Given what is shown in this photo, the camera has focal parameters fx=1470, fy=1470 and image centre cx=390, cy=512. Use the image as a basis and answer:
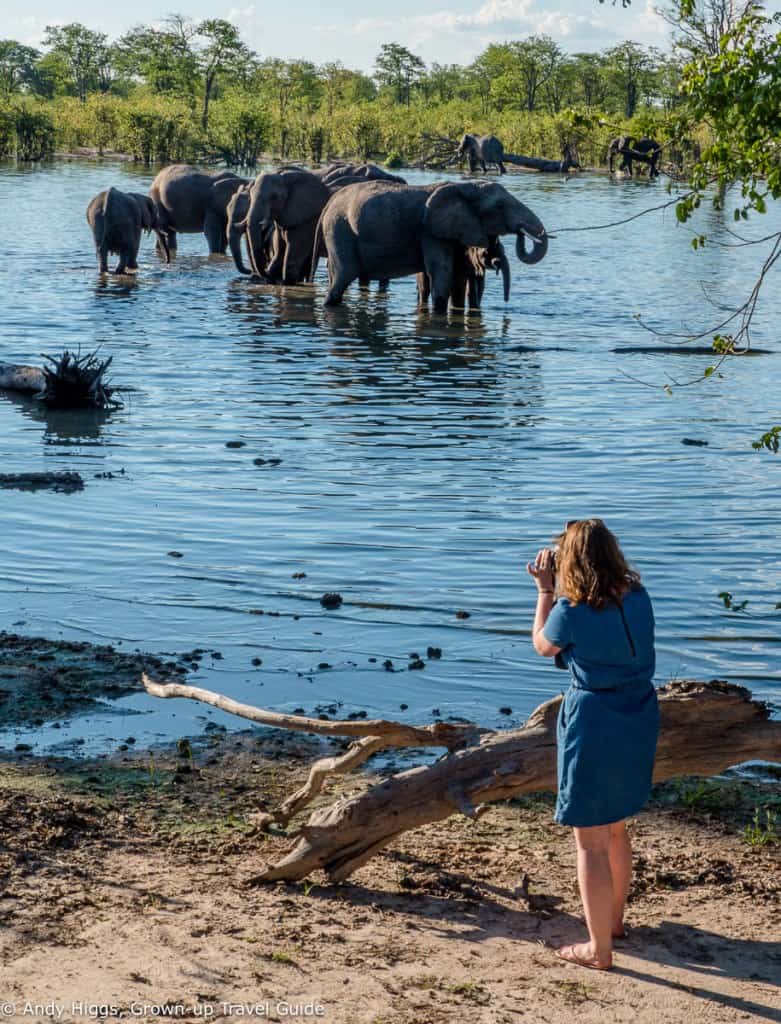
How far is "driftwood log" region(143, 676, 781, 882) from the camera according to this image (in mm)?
5188

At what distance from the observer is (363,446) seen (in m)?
13.6

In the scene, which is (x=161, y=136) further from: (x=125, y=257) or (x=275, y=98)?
(x=125, y=257)

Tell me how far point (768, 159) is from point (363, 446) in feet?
25.5

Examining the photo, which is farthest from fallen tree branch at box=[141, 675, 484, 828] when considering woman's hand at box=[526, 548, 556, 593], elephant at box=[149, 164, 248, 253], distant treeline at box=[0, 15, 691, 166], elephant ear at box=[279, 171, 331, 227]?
distant treeline at box=[0, 15, 691, 166]

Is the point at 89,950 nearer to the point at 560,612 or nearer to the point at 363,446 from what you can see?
the point at 560,612

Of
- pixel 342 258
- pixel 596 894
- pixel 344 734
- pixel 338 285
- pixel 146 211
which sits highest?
pixel 146 211

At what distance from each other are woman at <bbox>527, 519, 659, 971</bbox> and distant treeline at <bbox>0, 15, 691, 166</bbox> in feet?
150

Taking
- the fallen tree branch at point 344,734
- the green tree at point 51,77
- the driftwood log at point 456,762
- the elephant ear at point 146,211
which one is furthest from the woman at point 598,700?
the green tree at point 51,77

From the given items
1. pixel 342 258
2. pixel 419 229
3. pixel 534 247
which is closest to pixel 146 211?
pixel 342 258

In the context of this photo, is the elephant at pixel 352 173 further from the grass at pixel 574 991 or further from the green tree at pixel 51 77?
the green tree at pixel 51 77

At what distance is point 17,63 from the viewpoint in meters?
123

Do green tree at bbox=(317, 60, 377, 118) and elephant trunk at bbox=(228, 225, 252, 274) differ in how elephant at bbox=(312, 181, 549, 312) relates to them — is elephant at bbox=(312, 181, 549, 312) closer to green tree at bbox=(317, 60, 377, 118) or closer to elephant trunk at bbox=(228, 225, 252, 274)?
elephant trunk at bbox=(228, 225, 252, 274)

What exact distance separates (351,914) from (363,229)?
Result: 17938mm

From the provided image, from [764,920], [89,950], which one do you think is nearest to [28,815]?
[89,950]
